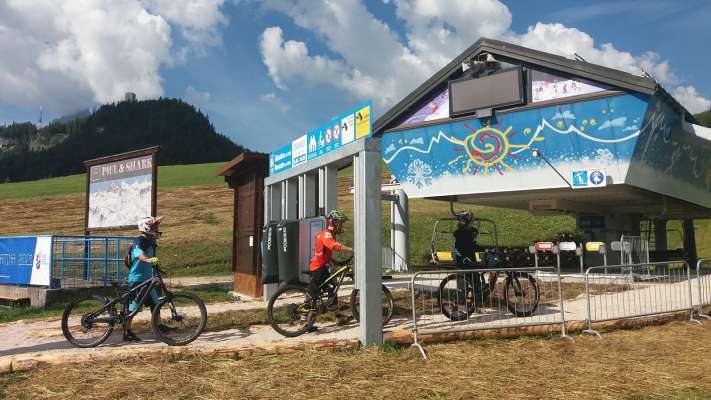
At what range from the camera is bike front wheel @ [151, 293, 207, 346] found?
7328mm

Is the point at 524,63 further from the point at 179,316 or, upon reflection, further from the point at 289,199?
the point at 179,316

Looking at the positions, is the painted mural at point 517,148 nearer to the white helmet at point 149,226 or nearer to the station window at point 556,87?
the station window at point 556,87

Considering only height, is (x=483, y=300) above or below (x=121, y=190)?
below

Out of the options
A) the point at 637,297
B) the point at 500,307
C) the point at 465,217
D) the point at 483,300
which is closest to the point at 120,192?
the point at 465,217

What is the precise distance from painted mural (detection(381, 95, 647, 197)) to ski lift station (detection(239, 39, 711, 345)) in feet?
0.12

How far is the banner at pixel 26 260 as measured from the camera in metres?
13.6

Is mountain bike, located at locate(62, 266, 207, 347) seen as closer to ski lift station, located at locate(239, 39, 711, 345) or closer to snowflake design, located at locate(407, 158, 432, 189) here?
ski lift station, located at locate(239, 39, 711, 345)

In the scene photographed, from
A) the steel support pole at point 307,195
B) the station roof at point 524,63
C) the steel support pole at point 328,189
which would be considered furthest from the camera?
the station roof at point 524,63

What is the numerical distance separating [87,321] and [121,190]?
Result: 8.96 m

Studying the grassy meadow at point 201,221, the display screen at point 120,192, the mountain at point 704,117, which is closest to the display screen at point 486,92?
the grassy meadow at point 201,221

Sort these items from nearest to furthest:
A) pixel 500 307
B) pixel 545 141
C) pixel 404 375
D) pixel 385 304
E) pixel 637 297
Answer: pixel 404 375, pixel 385 304, pixel 500 307, pixel 637 297, pixel 545 141

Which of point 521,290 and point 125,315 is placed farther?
point 521,290

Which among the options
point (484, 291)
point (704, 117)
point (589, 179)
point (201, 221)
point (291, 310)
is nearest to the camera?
point (291, 310)

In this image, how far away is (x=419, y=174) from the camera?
2328 centimetres
